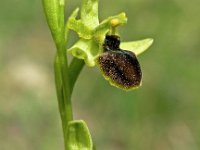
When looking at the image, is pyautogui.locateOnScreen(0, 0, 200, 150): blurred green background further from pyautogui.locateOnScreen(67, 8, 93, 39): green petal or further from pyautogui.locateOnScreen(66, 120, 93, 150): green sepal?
pyautogui.locateOnScreen(67, 8, 93, 39): green petal

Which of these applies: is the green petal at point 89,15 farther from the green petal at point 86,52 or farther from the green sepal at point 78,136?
the green sepal at point 78,136

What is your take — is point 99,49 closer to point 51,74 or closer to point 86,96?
point 86,96

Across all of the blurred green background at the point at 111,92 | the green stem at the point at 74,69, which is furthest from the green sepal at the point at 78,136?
the blurred green background at the point at 111,92

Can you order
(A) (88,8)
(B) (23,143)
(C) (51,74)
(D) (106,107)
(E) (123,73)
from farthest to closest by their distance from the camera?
1. (C) (51,74)
2. (D) (106,107)
3. (B) (23,143)
4. (A) (88,8)
5. (E) (123,73)

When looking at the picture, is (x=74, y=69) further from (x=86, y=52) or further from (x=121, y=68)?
(x=121, y=68)

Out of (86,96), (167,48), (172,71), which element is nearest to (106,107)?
(86,96)

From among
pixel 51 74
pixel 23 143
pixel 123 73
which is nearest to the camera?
pixel 123 73

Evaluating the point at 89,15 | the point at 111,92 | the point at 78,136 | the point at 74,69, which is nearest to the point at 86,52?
the point at 74,69
